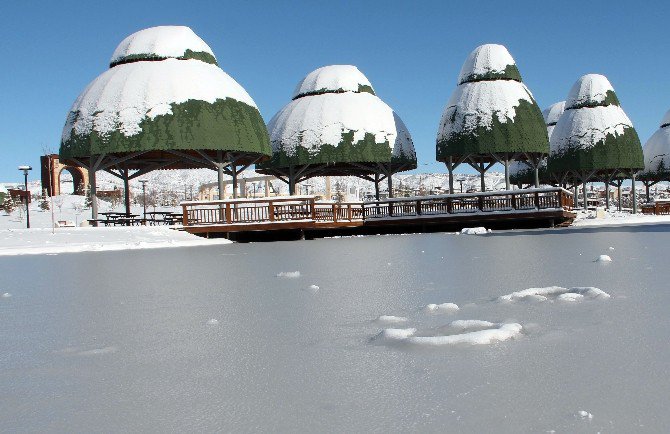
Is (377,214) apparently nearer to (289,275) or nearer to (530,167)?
(289,275)

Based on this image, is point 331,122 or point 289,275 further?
point 331,122

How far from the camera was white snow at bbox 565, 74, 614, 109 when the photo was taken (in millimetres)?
35594

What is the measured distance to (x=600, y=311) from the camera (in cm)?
393

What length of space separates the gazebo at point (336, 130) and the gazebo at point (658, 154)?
2413 centimetres

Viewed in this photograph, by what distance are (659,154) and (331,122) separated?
2971 centimetres

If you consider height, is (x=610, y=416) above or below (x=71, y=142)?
below

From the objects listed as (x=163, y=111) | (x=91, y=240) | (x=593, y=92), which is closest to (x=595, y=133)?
(x=593, y=92)

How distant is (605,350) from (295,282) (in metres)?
4.11

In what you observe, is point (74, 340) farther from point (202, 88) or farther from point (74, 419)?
point (202, 88)

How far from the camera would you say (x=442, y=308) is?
4270 mm

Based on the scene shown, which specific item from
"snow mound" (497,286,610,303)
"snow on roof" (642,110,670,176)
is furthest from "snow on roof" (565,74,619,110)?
"snow mound" (497,286,610,303)

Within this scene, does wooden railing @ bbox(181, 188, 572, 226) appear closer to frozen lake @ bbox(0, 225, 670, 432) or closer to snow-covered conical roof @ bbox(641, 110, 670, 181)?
frozen lake @ bbox(0, 225, 670, 432)

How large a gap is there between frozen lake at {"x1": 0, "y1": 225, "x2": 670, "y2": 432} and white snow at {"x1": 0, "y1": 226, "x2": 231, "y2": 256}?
10.0 m

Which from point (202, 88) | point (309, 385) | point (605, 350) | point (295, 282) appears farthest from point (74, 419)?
point (202, 88)
